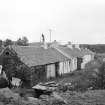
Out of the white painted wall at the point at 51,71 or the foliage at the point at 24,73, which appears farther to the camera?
the white painted wall at the point at 51,71

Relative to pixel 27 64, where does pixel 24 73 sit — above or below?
below

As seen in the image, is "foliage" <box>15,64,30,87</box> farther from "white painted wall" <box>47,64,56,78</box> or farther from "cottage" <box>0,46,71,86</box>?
"white painted wall" <box>47,64,56,78</box>

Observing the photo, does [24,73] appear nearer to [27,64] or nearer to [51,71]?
[27,64]

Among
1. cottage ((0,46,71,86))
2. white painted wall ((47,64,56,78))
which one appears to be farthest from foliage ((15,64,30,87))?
white painted wall ((47,64,56,78))

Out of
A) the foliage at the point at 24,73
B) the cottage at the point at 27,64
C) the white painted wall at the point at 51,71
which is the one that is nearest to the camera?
the foliage at the point at 24,73

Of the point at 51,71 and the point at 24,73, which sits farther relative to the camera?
the point at 51,71

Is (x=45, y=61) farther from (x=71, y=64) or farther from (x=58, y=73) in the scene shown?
(x=71, y=64)

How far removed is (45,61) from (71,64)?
11.3 m

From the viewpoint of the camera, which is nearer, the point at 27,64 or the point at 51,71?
the point at 27,64

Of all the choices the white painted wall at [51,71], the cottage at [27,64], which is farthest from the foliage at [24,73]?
the white painted wall at [51,71]

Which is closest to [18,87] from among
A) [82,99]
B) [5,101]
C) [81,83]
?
[81,83]

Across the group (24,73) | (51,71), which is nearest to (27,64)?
(24,73)

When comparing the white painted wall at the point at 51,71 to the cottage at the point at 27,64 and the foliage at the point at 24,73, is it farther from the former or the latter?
the foliage at the point at 24,73

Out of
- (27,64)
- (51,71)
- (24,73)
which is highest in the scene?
(27,64)
